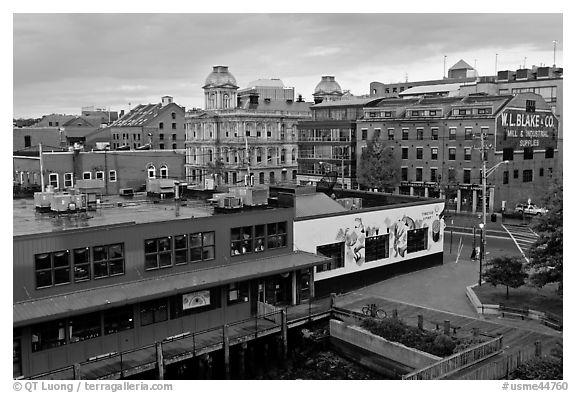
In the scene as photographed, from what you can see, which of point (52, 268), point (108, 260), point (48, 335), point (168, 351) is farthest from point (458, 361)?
A: point (52, 268)

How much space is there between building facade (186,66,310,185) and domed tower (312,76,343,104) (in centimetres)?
1377

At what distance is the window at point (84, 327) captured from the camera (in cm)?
2562

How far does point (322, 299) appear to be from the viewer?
115ft

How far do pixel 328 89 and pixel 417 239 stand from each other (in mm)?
78987

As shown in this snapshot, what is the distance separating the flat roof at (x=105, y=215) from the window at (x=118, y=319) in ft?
12.7

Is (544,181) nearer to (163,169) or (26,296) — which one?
(163,169)

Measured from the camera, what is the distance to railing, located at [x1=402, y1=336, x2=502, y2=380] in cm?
2348

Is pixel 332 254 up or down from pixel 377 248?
up

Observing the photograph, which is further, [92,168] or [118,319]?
[92,168]

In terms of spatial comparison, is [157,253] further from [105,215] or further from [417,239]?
[417,239]

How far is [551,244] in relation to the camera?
30.1 meters

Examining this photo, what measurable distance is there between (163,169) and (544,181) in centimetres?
4465

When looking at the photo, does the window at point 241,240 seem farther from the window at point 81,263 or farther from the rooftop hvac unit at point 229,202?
the window at point 81,263

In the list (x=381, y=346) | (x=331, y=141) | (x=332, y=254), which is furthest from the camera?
(x=331, y=141)
